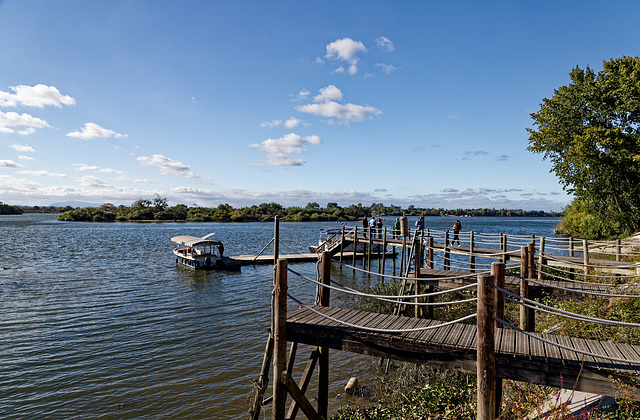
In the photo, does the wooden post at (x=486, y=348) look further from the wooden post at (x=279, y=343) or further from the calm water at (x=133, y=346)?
the calm water at (x=133, y=346)

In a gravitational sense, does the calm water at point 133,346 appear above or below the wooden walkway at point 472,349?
below

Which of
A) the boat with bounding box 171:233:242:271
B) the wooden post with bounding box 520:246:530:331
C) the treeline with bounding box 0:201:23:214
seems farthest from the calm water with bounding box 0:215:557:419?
the treeline with bounding box 0:201:23:214

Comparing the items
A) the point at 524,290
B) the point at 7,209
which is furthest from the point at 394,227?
the point at 7,209

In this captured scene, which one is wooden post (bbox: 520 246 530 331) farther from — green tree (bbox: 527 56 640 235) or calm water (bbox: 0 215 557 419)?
green tree (bbox: 527 56 640 235)

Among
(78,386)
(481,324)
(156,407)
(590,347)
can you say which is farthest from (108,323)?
(590,347)

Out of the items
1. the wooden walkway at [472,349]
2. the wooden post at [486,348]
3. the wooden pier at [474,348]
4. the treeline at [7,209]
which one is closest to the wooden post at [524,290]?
the wooden pier at [474,348]

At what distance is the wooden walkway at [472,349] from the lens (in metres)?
4.66

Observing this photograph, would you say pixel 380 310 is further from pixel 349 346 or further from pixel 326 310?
pixel 349 346

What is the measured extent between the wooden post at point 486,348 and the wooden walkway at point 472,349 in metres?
0.29

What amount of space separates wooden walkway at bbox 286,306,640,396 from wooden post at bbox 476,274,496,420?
0.97ft

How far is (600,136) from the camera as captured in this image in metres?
23.8

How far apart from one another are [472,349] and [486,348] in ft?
1.15

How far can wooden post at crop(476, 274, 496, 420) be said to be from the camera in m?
4.77

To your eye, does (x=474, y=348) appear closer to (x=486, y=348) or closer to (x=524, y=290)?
(x=486, y=348)
